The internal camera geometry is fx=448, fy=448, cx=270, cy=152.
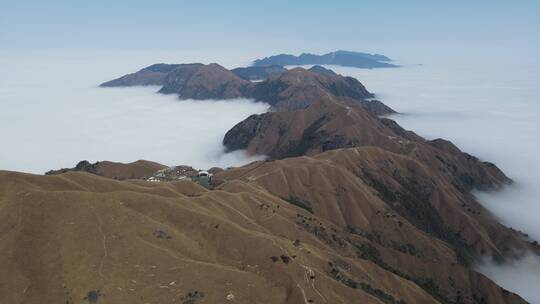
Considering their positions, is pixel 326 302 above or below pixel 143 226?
below

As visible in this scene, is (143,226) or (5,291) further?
(143,226)

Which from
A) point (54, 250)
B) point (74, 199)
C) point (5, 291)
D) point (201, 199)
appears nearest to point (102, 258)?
point (54, 250)

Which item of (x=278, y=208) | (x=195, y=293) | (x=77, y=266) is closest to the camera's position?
(x=195, y=293)

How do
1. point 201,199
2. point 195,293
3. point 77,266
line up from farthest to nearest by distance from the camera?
1. point 201,199
2. point 77,266
3. point 195,293

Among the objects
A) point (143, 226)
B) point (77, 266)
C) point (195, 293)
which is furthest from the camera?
point (143, 226)

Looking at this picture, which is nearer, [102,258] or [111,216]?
[102,258]

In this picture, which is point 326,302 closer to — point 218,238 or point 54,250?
point 218,238

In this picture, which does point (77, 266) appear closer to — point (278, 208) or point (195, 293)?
point (195, 293)

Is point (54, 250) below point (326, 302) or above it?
above

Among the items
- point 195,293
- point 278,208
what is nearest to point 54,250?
point 195,293
